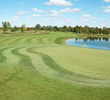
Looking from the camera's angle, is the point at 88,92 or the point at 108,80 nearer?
the point at 88,92

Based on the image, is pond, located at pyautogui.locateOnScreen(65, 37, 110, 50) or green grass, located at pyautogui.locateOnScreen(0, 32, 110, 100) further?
pond, located at pyautogui.locateOnScreen(65, 37, 110, 50)

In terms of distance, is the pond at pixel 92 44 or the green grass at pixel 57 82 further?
the pond at pixel 92 44

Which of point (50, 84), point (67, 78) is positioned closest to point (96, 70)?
point (67, 78)

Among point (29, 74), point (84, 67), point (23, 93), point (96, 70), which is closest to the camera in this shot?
point (23, 93)

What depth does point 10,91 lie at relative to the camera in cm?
805

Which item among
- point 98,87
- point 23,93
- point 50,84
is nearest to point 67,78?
point 50,84

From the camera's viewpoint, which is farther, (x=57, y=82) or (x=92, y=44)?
(x=92, y=44)

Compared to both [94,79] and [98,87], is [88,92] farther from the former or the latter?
[94,79]

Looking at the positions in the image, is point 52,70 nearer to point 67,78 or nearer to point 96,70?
point 67,78

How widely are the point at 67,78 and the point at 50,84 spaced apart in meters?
1.86

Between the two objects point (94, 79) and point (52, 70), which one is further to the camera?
point (52, 70)

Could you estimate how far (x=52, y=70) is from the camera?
478 inches

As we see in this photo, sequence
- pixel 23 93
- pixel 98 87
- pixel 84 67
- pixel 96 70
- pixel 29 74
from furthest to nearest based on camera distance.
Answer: pixel 84 67
pixel 96 70
pixel 29 74
pixel 98 87
pixel 23 93

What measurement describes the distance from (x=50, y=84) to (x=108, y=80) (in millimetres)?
4746
